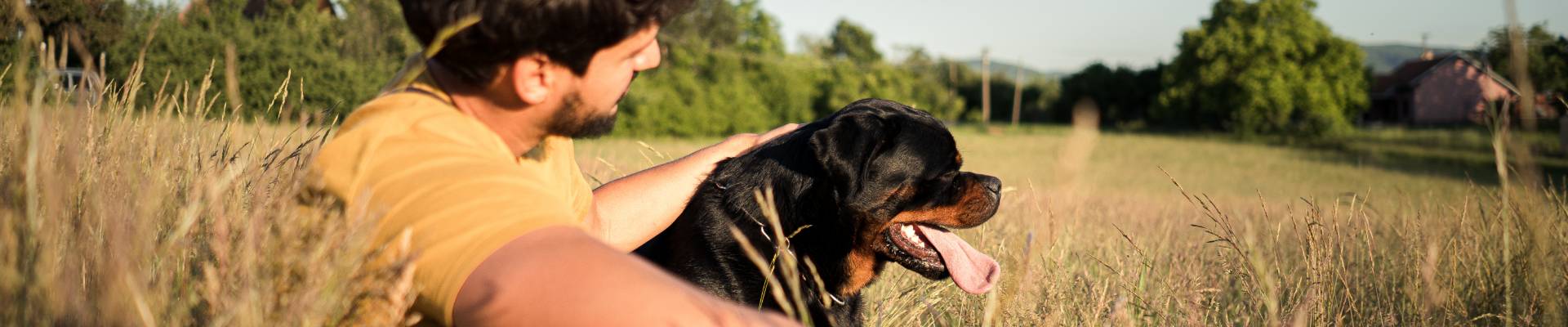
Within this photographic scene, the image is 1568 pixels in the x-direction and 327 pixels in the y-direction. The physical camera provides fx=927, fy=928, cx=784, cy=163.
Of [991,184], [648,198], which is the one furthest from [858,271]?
[648,198]

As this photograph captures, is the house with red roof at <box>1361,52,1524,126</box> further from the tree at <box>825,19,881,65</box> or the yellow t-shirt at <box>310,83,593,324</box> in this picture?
the yellow t-shirt at <box>310,83,593,324</box>

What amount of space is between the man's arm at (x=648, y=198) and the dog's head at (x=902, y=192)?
0.37 m

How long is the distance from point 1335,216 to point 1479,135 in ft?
146

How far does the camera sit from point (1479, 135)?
38344 millimetres

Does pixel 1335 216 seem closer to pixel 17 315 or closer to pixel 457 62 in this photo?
pixel 457 62

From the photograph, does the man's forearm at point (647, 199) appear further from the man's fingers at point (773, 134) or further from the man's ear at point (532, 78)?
the man's ear at point (532, 78)

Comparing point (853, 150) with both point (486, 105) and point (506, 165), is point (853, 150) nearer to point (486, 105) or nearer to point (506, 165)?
point (486, 105)

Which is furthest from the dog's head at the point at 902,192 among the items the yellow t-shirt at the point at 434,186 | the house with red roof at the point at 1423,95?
the house with red roof at the point at 1423,95

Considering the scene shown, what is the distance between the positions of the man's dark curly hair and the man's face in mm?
26

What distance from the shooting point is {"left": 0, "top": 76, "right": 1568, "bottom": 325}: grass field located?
1.09 metres

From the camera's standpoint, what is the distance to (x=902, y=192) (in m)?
3.33

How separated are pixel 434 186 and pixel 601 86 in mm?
398

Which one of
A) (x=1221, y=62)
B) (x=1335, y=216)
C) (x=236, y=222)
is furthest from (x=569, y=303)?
(x=1221, y=62)

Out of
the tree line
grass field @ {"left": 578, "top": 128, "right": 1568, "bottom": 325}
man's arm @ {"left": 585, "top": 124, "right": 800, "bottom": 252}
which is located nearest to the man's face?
grass field @ {"left": 578, "top": 128, "right": 1568, "bottom": 325}
